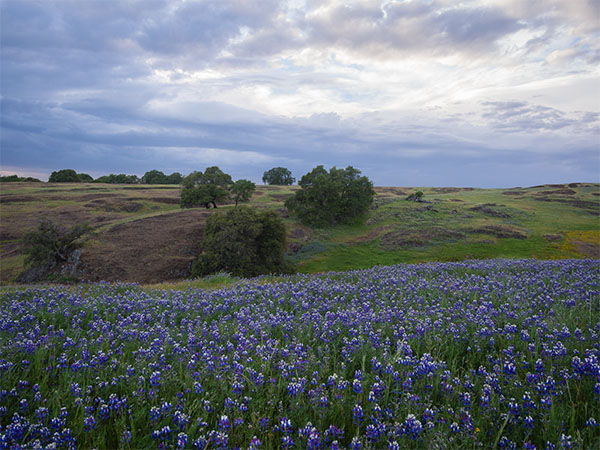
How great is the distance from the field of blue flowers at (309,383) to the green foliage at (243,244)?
79.2ft

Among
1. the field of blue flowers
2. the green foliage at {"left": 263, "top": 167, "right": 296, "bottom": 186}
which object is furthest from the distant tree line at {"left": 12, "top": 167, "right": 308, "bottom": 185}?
the field of blue flowers

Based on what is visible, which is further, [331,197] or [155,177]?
[155,177]

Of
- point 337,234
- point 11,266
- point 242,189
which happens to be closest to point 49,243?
point 11,266

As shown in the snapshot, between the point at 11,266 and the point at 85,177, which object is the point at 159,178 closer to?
the point at 85,177

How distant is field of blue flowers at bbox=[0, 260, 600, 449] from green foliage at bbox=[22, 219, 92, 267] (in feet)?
98.5

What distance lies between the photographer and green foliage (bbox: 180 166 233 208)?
57.6 metres

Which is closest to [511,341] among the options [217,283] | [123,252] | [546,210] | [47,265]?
[217,283]

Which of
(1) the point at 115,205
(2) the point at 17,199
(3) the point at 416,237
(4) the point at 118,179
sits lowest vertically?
(3) the point at 416,237

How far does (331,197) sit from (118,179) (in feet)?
390

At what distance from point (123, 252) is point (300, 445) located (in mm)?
36603

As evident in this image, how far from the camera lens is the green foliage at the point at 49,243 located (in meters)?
31.8

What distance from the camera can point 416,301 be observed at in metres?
8.75

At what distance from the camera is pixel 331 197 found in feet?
189

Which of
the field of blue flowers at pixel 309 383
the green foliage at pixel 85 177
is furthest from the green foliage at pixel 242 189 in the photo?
the green foliage at pixel 85 177
